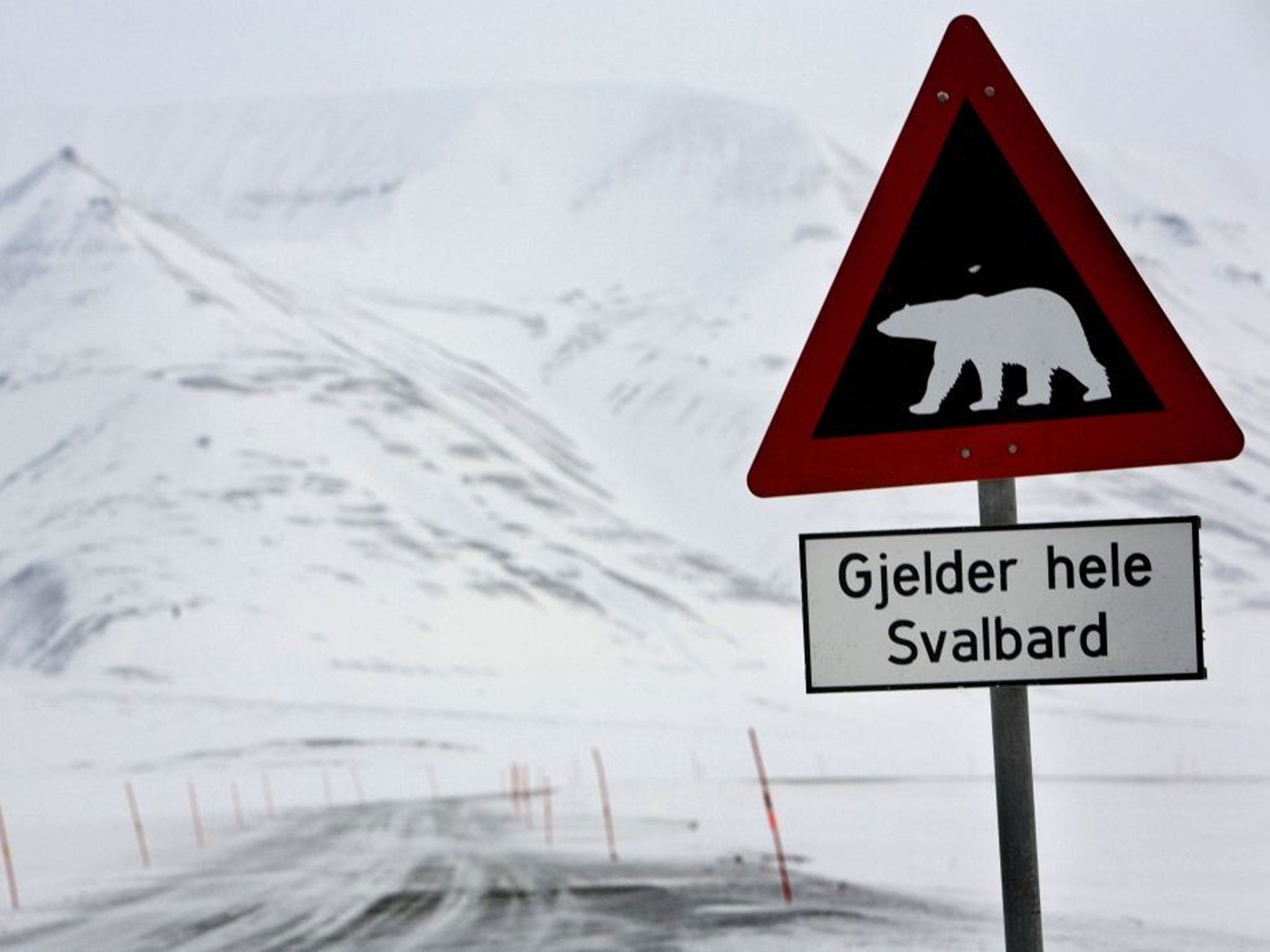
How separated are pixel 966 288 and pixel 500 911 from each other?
694cm

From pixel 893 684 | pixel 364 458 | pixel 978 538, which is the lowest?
pixel 893 684

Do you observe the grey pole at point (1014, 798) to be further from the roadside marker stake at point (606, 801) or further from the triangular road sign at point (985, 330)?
the roadside marker stake at point (606, 801)

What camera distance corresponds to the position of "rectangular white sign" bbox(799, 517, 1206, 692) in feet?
8.76

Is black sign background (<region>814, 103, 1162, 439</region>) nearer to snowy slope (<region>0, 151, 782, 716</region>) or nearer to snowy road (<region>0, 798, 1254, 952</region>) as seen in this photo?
snowy road (<region>0, 798, 1254, 952</region>)

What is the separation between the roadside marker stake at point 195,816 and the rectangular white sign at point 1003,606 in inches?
500

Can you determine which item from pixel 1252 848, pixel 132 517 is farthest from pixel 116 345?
pixel 1252 848

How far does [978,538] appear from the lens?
8.91ft

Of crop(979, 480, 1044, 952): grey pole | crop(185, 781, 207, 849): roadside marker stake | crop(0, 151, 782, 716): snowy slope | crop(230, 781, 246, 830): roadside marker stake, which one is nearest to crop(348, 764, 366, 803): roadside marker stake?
crop(230, 781, 246, 830): roadside marker stake

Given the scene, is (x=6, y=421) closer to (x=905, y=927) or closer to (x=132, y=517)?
(x=132, y=517)

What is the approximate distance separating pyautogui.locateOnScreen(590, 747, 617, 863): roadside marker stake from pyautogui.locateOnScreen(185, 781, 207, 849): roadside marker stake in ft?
9.30

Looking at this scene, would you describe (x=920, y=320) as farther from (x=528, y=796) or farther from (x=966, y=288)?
(x=528, y=796)

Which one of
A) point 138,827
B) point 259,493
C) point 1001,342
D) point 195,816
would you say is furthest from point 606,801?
point 259,493

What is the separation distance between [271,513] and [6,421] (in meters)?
5.85

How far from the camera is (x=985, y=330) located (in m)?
2.65
